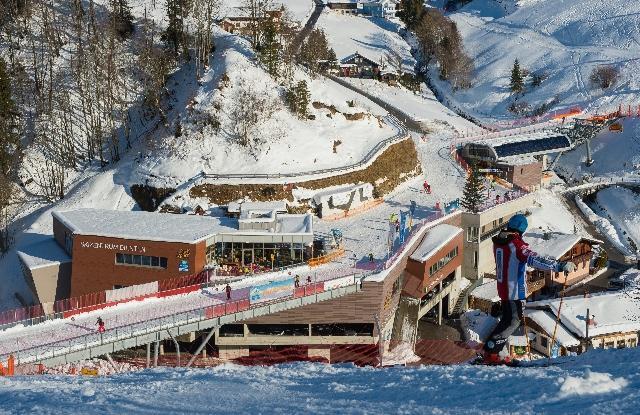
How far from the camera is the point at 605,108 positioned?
237ft

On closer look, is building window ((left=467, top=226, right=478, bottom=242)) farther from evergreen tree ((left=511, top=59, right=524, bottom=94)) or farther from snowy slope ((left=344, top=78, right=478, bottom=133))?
evergreen tree ((left=511, top=59, right=524, bottom=94))

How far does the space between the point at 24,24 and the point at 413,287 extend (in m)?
48.0

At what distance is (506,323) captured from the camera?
50.5 ft

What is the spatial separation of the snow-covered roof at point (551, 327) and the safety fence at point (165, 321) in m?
9.34

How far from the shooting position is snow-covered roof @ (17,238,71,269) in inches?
1426

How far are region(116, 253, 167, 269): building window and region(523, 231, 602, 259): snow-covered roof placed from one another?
23.3m

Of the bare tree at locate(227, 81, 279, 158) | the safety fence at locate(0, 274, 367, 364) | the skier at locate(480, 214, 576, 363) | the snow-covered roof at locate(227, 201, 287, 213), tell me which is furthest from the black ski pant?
the bare tree at locate(227, 81, 279, 158)

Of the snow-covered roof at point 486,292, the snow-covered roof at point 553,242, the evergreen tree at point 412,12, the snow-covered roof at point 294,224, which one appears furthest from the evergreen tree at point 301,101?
the evergreen tree at point 412,12

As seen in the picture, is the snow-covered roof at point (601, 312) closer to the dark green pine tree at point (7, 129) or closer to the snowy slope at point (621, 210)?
the snowy slope at point (621, 210)

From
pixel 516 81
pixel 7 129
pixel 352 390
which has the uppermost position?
pixel 516 81

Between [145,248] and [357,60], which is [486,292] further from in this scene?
[357,60]

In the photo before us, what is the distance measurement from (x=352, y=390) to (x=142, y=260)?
23520 mm

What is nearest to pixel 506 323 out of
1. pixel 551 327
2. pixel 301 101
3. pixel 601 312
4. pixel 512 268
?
pixel 512 268

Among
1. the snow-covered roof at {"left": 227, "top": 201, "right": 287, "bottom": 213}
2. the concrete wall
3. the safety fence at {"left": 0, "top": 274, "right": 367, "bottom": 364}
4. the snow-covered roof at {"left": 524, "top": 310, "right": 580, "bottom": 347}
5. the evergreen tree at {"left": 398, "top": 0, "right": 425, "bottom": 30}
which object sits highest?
→ the evergreen tree at {"left": 398, "top": 0, "right": 425, "bottom": 30}
